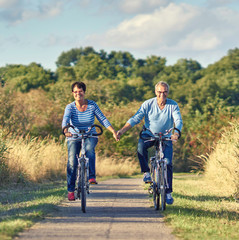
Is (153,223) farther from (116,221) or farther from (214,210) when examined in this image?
(214,210)

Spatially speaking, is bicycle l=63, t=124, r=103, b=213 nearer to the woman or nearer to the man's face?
the woman

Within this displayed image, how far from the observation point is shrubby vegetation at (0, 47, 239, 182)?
2631 cm

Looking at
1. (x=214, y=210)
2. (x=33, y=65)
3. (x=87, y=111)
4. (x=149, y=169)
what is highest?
(x=33, y=65)

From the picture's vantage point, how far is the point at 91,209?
339 inches

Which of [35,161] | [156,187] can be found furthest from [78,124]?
[35,161]

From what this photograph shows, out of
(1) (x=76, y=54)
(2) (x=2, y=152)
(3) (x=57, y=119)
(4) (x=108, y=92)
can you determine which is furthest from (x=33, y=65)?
(2) (x=2, y=152)

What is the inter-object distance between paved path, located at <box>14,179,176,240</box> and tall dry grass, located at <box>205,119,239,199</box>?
3.39 metres

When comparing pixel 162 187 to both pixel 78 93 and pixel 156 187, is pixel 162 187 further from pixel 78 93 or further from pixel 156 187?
pixel 78 93

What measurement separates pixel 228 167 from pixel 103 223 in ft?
21.5

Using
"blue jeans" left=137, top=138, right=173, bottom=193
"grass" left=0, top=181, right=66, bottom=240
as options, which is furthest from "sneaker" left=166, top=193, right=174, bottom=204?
"grass" left=0, top=181, right=66, bottom=240

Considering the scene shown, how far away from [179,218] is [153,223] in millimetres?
476

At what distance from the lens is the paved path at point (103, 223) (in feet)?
20.5

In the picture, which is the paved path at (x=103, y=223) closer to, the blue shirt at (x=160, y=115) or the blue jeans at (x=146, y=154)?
the blue jeans at (x=146, y=154)

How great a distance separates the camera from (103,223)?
23.4ft
